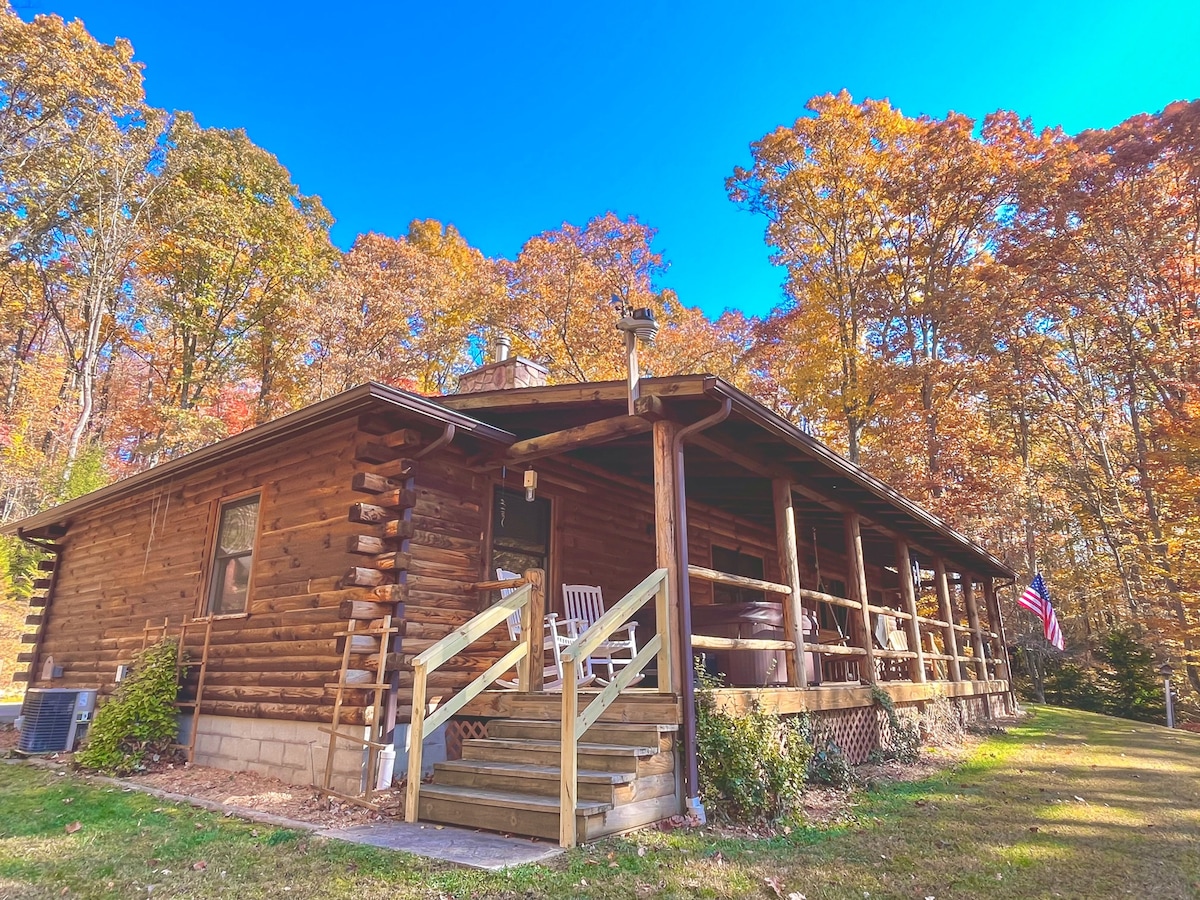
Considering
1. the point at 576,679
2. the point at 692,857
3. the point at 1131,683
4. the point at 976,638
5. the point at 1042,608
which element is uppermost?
the point at 1042,608

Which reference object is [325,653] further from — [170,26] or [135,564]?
[170,26]

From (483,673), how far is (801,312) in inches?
687

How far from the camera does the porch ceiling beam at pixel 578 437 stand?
5.95 meters

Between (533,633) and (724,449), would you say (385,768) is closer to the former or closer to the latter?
(533,633)

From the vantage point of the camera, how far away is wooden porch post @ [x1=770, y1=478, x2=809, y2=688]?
6.62 metres

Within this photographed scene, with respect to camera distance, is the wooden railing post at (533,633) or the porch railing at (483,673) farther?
the wooden railing post at (533,633)

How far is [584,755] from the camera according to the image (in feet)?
15.9

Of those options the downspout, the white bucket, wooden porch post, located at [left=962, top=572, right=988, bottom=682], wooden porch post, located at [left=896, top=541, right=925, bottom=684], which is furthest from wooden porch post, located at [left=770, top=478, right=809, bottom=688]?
wooden porch post, located at [left=962, top=572, right=988, bottom=682]

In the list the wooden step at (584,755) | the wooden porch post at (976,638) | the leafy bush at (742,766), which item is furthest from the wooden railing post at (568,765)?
the wooden porch post at (976,638)

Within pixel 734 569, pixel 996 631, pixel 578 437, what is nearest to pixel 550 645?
pixel 578 437

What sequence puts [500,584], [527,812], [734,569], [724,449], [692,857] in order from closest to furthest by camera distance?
[692,857], [527,812], [500,584], [724,449], [734,569]

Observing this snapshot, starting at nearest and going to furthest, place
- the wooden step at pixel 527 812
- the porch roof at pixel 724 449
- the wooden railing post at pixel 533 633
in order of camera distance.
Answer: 1. the wooden step at pixel 527 812
2. the porch roof at pixel 724 449
3. the wooden railing post at pixel 533 633

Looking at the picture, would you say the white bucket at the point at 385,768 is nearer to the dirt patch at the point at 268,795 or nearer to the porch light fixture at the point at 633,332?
the dirt patch at the point at 268,795

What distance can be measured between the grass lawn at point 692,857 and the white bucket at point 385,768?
104 cm
